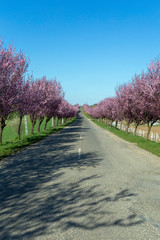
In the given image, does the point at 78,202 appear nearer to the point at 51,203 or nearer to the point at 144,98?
the point at 51,203

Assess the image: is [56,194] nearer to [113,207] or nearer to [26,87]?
[113,207]

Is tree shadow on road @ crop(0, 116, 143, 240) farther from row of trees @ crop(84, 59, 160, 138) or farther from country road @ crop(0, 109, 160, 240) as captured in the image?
row of trees @ crop(84, 59, 160, 138)

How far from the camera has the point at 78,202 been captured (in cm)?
508

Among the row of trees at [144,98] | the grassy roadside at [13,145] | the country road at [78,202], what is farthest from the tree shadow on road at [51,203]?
the row of trees at [144,98]

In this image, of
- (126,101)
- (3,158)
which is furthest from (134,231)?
(126,101)

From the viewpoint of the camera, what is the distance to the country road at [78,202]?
149 inches

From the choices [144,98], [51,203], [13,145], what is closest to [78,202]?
[51,203]

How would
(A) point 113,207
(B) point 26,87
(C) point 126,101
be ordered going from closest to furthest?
(A) point 113,207, (B) point 26,87, (C) point 126,101

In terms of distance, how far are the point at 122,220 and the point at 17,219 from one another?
88.7 inches

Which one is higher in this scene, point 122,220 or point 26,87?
point 26,87

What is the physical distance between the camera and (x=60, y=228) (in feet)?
12.6

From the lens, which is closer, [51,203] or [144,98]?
[51,203]

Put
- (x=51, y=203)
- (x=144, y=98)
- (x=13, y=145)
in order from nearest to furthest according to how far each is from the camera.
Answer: (x=51, y=203) → (x=13, y=145) → (x=144, y=98)

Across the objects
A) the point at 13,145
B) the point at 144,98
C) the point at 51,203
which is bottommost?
the point at 51,203
